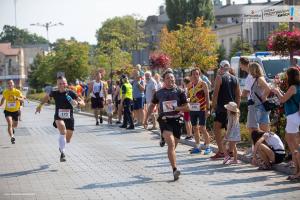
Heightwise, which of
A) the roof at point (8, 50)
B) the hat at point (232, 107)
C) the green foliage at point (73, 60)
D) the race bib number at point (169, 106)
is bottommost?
the hat at point (232, 107)

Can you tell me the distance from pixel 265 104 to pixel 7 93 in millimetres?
9039

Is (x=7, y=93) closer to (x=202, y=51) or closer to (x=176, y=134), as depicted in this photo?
(x=176, y=134)

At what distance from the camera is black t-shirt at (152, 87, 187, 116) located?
1191 centimetres

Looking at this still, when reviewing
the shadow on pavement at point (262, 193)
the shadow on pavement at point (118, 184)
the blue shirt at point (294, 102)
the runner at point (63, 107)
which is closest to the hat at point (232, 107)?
the blue shirt at point (294, 102)

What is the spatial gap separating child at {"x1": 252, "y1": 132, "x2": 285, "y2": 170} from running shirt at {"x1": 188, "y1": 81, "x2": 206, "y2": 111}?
287 cm

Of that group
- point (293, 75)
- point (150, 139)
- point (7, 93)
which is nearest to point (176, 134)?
point (293, 75)

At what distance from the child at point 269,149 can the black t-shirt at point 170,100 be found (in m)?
1.58

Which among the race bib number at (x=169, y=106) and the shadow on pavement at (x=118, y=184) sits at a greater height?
the race bib number at (x=169, y=106)

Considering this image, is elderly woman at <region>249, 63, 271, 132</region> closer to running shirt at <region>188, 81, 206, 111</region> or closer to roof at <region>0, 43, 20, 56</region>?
running shirt at <region>188, 81, 206, 111</region>

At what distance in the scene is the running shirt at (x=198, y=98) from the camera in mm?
15031

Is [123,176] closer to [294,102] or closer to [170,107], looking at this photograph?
[170,107]

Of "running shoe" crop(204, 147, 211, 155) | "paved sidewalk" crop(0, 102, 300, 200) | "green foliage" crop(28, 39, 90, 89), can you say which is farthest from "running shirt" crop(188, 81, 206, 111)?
"green foliage" crop(28, 39, 90, 89)

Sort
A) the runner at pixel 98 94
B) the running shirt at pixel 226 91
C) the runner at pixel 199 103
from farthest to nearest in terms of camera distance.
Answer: the runner at pixel 98 94, the runner at pixel 199 103, the running shirt at pixel 226 91

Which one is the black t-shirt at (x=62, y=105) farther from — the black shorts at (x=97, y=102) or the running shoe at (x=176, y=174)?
the black shorts at (x=97, y=102)
